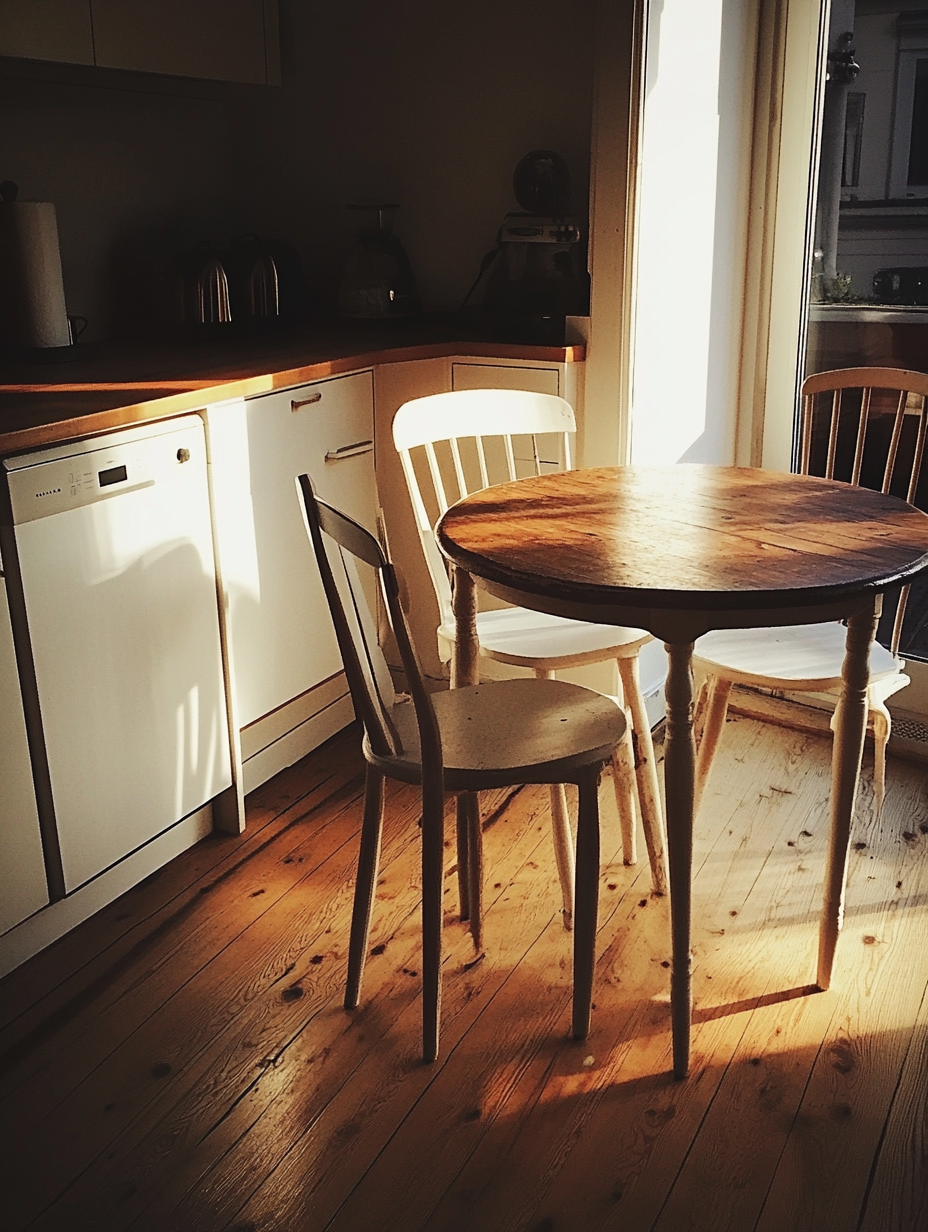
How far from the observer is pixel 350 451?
2824 mm

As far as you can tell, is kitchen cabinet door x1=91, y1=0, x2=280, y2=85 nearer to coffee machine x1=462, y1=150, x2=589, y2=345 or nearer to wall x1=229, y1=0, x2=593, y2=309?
wall x1=229, y1=0, x2=593, y2=309

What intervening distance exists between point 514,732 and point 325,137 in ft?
7.34

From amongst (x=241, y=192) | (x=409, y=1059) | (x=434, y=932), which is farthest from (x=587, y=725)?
(x=241, y=192)

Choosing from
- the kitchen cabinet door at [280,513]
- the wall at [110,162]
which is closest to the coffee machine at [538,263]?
the kitchen cabinet door at [280,513]

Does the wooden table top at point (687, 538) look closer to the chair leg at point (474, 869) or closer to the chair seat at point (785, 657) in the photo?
the chair seat at point (785, 657)

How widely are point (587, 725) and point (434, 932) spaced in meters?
0.40

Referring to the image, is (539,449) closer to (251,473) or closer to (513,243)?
(513,243)

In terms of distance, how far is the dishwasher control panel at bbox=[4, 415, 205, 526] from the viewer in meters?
1.92

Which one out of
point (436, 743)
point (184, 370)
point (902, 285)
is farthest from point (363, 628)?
point (902, 285)

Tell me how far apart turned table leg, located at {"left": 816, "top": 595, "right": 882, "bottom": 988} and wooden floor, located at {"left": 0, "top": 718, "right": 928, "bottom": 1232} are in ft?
0.43

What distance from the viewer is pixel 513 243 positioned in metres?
2.94

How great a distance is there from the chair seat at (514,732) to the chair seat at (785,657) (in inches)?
11.7

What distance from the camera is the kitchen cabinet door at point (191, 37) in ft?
8.54

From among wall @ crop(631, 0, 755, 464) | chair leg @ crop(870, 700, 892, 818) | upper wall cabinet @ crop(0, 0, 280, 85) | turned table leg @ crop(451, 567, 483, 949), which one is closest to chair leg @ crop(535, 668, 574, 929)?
turned table leg @ crop(451, 567, 483, 949)
